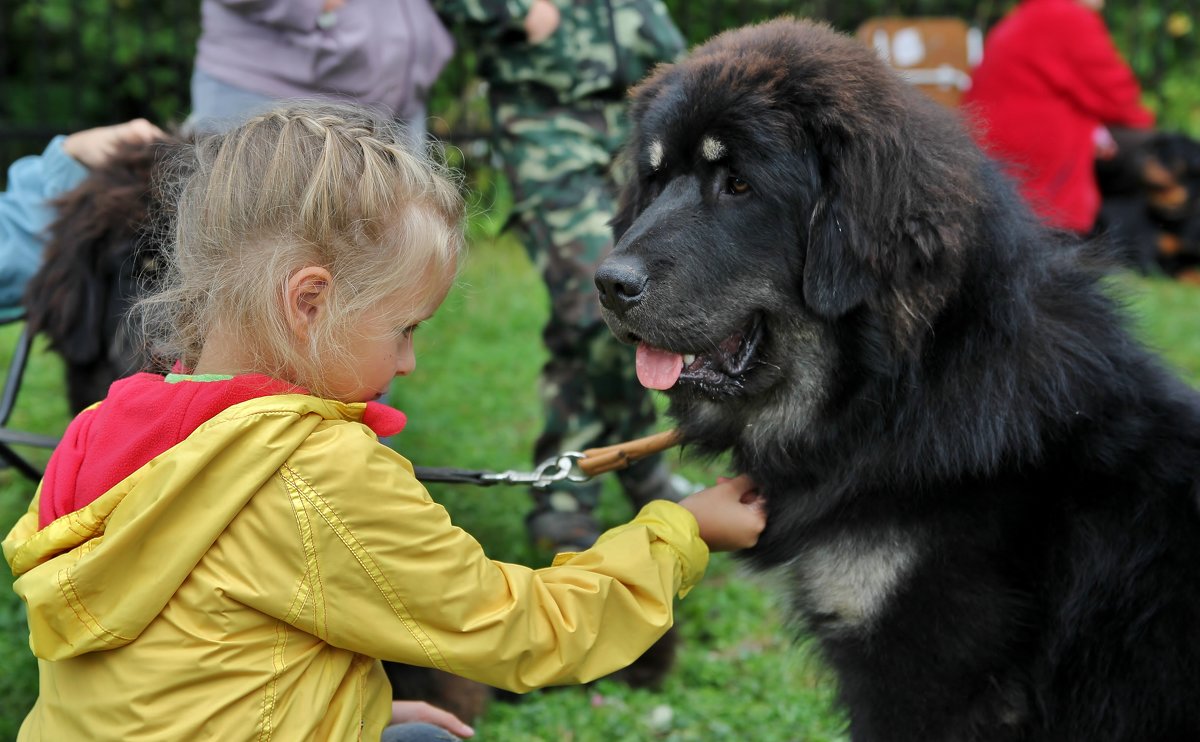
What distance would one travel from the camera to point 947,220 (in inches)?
97.4

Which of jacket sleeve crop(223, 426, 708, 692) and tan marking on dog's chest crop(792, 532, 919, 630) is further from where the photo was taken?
tan marking on dog's chest crop(792, 532, 919, 630)

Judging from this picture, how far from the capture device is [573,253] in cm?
407

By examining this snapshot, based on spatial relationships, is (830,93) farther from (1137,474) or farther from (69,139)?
(69,139)

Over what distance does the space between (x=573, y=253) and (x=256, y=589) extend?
2312mm

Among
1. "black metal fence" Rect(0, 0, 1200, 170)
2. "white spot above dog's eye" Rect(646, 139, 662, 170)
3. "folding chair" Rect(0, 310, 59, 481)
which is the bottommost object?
"black metal fence" Rect(0, 0, 1200, 170)

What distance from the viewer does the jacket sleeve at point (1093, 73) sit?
26.7ft

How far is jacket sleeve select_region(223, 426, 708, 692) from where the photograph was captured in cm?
195

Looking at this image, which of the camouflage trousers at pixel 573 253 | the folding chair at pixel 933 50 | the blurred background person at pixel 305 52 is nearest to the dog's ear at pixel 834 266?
the camouflage trousers at pixel 573 253

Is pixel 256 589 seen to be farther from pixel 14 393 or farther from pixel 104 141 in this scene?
pixel 104 141

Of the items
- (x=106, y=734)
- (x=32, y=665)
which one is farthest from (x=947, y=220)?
(x=32, y=665)

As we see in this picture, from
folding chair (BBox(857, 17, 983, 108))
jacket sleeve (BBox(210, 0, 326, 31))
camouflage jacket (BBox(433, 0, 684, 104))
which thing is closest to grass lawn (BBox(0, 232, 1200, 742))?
camouflage jacket (BBox(433, 0, 684, 104))

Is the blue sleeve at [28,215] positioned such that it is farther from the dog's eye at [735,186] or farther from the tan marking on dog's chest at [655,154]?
the dog's eye at [735,186]

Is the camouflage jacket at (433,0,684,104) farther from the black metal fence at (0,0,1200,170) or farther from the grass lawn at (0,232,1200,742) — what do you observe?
the black metal fence at (0,0,1200,170)

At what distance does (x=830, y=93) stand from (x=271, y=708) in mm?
1705
